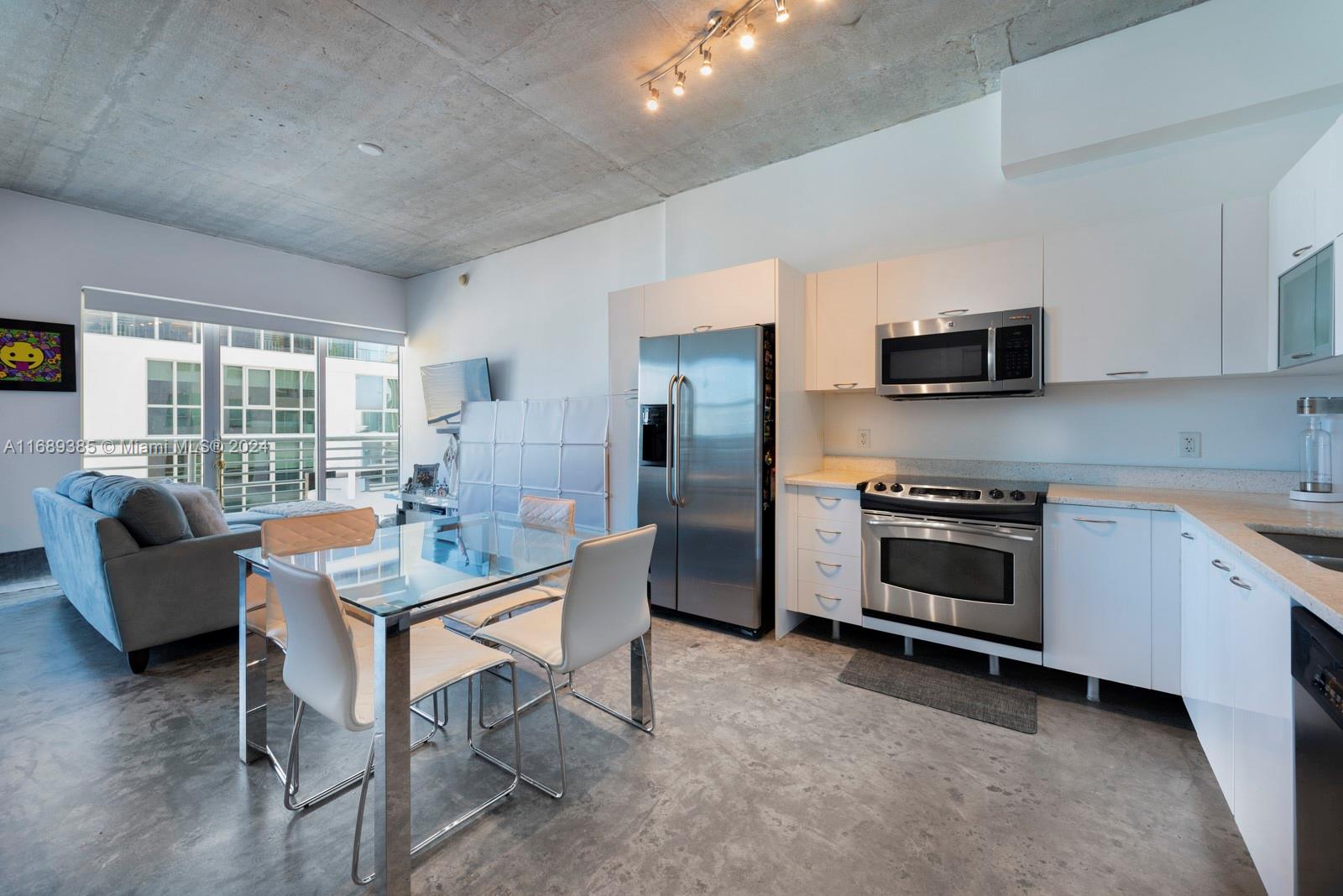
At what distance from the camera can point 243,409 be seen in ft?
17.8

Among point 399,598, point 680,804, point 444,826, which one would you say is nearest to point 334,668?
point 399,598

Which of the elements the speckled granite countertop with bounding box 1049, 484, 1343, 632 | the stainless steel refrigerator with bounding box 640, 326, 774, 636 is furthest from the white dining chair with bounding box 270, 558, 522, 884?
the speckled granite countertop with bounding box 1049, 484, 1343, 632

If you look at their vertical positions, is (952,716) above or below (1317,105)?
below

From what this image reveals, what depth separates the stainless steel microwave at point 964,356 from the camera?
2.66m

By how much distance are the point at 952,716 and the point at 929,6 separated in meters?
2.98

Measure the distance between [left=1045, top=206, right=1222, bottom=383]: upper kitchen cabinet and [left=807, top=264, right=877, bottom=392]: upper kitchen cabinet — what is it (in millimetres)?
816

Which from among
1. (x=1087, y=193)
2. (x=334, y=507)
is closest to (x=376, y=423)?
(x=334, y=507)

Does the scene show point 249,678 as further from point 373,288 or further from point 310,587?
point 373,288

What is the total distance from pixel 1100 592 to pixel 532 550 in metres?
2.38

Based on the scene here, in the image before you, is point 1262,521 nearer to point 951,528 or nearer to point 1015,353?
point 951,528

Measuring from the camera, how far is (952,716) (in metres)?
2.37

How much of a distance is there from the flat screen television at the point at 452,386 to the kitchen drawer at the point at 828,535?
364cm

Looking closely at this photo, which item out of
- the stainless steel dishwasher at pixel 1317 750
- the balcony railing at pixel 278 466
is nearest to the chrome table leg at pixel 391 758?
the stainless steel dishwasher at pixel 1317 750

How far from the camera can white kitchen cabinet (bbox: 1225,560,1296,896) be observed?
47.3 inches
